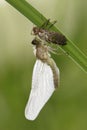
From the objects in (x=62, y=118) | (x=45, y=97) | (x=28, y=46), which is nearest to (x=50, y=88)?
(x=45, y=97)

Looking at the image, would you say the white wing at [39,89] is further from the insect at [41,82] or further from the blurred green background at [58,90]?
the blurred green background at [58,90]

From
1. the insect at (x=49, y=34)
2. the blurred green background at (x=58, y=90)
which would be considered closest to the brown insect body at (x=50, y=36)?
the insect at (x=49, y=34)

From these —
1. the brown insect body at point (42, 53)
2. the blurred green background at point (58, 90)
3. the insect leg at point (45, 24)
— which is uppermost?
the insect leg at point (45, 24)

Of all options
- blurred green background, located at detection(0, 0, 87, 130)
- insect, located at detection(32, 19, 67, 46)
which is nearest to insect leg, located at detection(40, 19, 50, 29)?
insect, located at detection(32, 19, 67, 46)

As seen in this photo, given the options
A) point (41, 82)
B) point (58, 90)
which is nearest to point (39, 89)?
point (41, 82)

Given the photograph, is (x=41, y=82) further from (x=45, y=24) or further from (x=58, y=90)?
(x=58, y=90)

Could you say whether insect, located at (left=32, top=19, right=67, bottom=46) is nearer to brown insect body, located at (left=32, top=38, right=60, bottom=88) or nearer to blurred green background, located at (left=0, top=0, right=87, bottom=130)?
brown insect body, located at (left=32, top=38, right=60, bottom=88)

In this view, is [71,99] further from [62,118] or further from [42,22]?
[42,22]
